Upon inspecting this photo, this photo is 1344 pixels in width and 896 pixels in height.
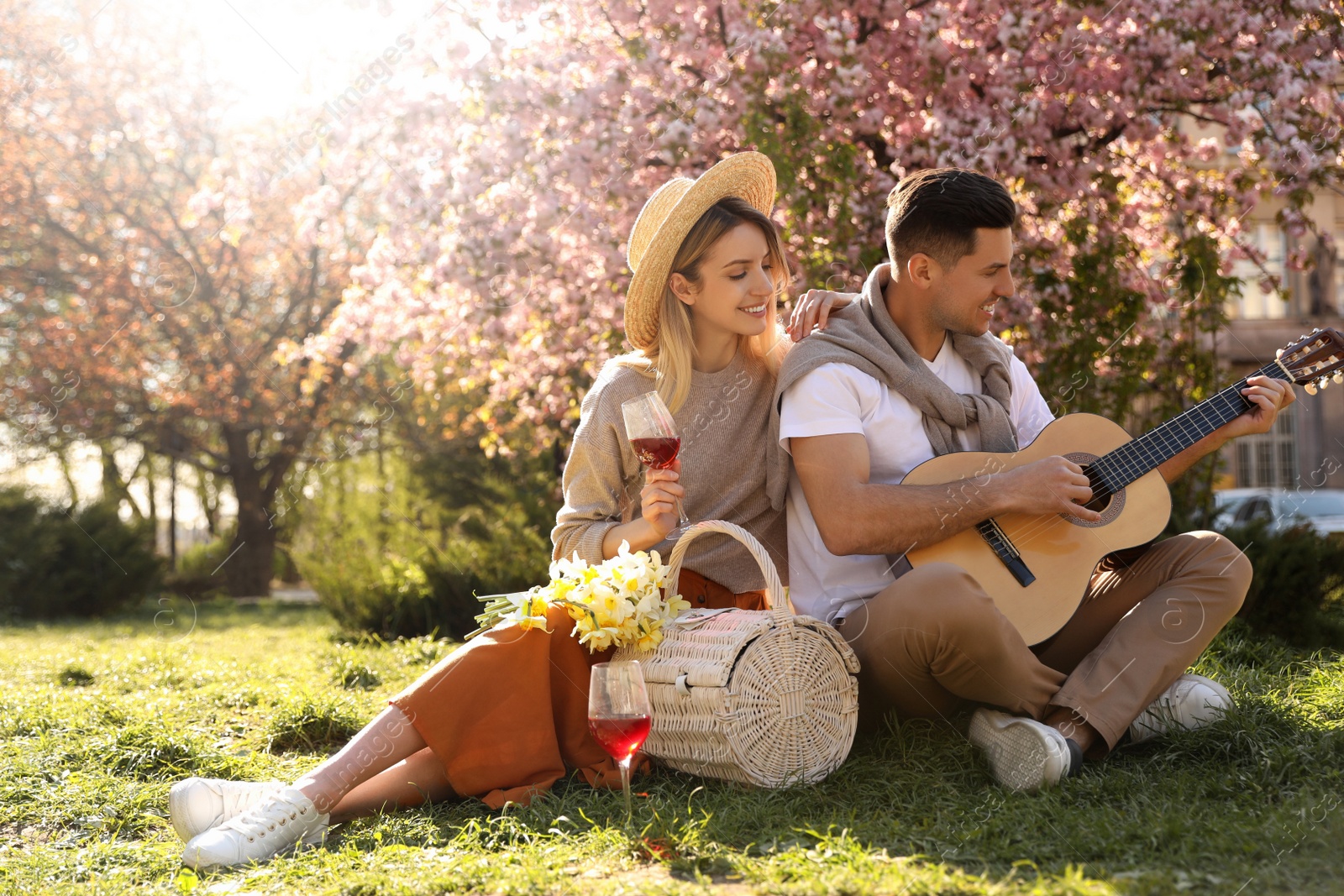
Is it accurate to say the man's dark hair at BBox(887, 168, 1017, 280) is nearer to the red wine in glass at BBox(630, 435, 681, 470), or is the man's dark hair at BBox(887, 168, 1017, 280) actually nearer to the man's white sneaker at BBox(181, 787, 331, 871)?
the red wine in glass at BBox(630, 435, 681, 470)

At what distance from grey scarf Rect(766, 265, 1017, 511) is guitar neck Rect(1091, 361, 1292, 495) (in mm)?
325

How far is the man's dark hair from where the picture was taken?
3.32m

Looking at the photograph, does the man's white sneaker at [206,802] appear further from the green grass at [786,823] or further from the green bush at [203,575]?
the green bush at [203,575]

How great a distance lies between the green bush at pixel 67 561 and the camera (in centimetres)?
1138

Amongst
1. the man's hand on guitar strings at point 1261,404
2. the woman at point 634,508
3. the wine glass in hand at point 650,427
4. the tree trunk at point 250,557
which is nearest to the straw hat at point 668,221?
the woman at point 634,508

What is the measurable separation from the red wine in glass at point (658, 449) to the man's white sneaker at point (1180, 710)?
146 centimetres

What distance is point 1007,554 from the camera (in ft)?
10.2

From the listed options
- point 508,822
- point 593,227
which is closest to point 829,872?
point 508,822

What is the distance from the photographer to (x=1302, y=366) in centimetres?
335

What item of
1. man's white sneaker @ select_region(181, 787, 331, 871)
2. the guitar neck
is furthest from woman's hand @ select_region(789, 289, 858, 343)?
man's white sneaker @ select_region(181, 787, 331, 871)

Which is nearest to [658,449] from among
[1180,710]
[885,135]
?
[1180,710]

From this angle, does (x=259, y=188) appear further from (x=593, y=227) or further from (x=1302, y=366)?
(x=1302, y=366)

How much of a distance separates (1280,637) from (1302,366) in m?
2.00

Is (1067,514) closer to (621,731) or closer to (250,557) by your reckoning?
(621,731)
